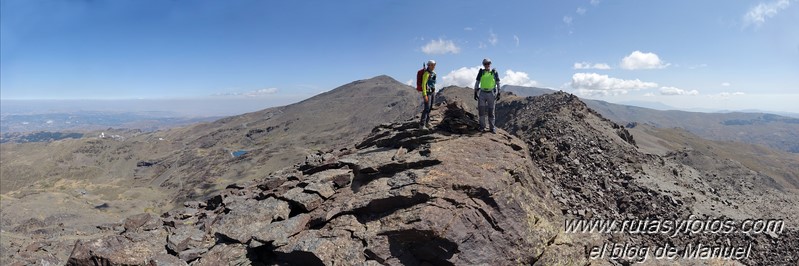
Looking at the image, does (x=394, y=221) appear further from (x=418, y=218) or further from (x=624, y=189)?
(x=624, y=189)

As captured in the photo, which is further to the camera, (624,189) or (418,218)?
(624,189)

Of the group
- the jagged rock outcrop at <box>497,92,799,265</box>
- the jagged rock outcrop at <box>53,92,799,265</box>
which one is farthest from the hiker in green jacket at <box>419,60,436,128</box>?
the jagged rock outcrop at <box>497,92,799,265</box>

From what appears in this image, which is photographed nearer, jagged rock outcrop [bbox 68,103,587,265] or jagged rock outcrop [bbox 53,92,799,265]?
jagged rock outcrop [bbox 68,103,587,265]

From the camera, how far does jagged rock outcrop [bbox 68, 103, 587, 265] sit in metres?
12.4

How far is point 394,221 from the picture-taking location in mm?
12945

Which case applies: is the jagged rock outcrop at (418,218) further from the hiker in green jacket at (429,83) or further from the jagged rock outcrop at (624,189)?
the hiker in green jacket at (429,83)

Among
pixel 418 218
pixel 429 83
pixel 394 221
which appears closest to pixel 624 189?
pixel 429 83

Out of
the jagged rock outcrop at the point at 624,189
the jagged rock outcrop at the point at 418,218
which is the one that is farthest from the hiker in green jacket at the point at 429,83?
the jagged rock outcrop at the point at 624,189

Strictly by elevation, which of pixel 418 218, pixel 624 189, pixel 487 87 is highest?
pixel 487 87

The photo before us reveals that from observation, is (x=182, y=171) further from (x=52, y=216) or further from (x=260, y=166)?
(x=52, y=216)

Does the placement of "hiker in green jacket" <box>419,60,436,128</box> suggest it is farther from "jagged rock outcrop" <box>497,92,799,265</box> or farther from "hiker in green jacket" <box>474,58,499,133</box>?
"jagged rock outcrop" <box>497,92,799,265</box>

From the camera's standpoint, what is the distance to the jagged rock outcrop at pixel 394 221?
12.4 meters

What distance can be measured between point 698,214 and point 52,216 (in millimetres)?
105628

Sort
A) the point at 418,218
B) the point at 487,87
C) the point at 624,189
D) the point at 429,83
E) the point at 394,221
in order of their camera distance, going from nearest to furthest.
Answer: the point at 418,218
the point at 394,221
the point at 487,87
the point at 429,83
the point at 624,189
